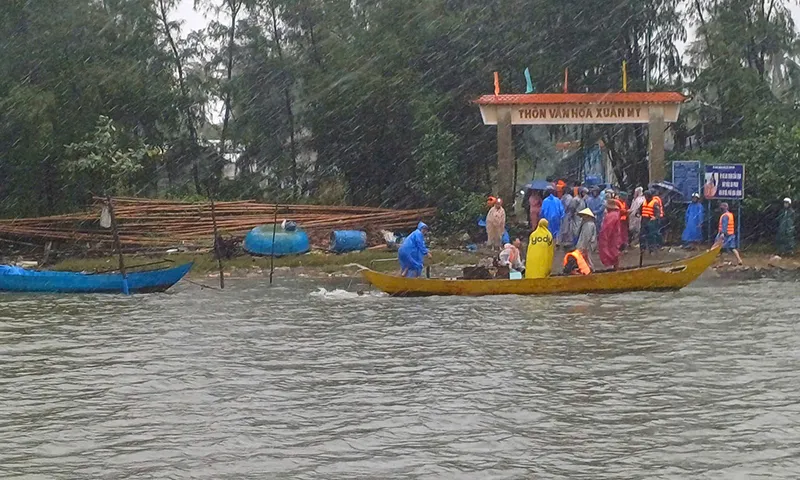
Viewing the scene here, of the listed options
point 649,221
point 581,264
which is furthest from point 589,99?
point 581,264

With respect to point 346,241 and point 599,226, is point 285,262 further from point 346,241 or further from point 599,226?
point 599,226

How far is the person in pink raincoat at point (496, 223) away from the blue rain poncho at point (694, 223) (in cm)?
442

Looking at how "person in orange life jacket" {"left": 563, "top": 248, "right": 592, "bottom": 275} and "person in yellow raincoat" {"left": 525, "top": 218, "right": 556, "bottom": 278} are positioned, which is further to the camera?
"person in orange life jacket" {"left": 563, "top": 248, "right": 592, "bottom": 275}

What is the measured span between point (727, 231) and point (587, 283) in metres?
6.27

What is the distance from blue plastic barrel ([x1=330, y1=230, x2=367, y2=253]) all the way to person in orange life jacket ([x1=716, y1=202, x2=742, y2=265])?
8.89 meters

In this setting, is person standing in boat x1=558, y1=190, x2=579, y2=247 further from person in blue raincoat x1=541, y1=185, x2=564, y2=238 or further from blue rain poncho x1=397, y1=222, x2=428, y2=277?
blue rain poncho x1=397, y1=222, x2=428, y2=277

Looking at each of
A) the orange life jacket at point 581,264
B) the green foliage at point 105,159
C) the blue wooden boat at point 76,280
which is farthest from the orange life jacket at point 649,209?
the green foliage at point 105,159

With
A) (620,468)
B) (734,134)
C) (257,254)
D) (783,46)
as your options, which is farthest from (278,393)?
(783,46)

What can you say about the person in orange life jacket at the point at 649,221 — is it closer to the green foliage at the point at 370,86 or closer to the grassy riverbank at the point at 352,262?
the grassy riverbank at the point at 352,262

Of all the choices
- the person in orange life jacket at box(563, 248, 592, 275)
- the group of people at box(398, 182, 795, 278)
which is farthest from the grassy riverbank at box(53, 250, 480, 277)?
the person in orange life jacket at box(563, 248, 592, 275)

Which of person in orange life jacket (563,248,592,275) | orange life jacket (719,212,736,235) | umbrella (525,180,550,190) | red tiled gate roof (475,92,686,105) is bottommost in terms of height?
person in orange life jacket (563,248,592,275)

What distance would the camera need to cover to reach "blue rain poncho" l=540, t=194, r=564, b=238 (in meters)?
26.1

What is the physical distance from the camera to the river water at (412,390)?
10.0m

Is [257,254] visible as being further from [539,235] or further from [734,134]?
[734,134]
